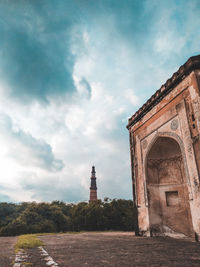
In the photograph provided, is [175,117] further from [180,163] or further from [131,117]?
[131,117]

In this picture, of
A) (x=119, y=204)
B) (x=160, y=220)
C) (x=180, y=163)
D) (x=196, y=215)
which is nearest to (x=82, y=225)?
(x=119, y=204)

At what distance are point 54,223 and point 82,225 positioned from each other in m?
5.93

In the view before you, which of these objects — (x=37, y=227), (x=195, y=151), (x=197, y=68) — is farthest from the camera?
(x=37, y=227)

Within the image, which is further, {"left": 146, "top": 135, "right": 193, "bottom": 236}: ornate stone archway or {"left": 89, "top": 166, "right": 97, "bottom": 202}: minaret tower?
{"left": 89, "top": 166, "right": 97, "bottom": 202}: minaret tower

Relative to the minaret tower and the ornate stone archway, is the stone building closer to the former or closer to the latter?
the ornate stone archway

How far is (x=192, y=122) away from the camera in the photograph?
23.3 ft

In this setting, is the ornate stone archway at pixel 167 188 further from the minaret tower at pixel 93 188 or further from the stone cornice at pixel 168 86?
the minaret tower at pixel 93 188

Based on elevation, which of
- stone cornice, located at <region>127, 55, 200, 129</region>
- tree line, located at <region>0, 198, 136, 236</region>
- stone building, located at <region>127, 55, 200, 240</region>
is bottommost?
tree line, located at <region>0, 198, 136, 236</region>

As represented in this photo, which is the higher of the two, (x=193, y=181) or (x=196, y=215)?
(x=193, y=181)

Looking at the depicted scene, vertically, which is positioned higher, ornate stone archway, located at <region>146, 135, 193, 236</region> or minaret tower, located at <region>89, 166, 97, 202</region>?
minaret tower, located at <region>89, 166, 97, 202</region>

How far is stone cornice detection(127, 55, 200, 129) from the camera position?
7.27 metres

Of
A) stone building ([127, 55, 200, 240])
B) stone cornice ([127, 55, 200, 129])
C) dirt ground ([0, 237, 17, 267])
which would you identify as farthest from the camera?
stone cornice ([127, 55, 200, 129])

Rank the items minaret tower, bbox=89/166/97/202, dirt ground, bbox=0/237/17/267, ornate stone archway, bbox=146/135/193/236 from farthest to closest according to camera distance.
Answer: minaret tower, bbox=89/166/97/202 < ornate stone archway, bbox=146/135/193/236 < dirt ground, bbox=0/237/17/267

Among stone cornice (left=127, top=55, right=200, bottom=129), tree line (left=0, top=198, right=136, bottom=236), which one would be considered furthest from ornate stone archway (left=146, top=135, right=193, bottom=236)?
tree line (left=0, top=198, right=136, bottom=236)
